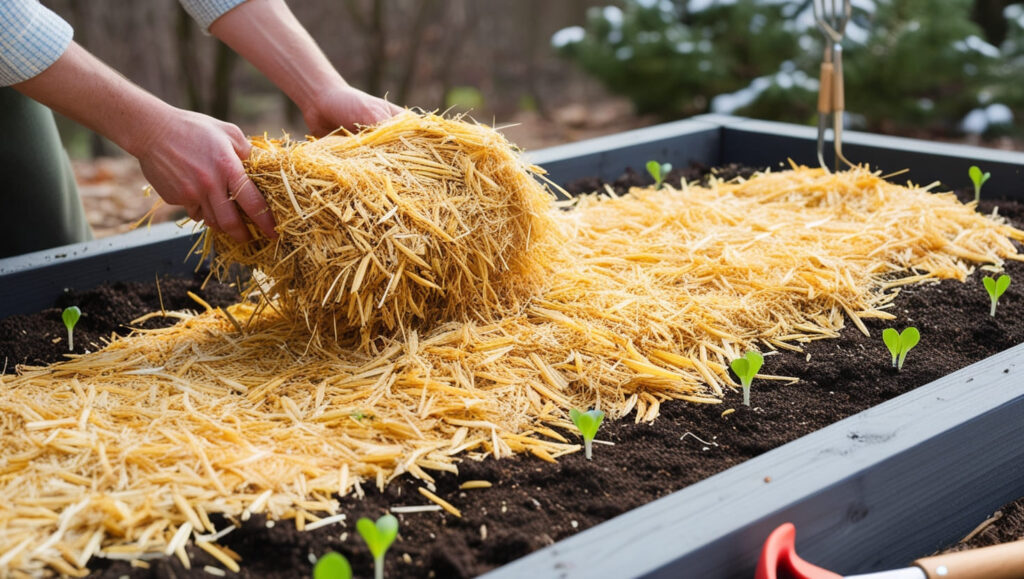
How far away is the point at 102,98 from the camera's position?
187 cm

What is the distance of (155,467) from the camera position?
4.73 ft

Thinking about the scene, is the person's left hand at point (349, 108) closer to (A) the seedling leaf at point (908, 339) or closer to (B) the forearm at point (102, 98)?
(B) the forearm at point (102, 98)

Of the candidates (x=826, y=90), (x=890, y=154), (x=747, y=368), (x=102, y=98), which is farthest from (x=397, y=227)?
(x=890, y=154)

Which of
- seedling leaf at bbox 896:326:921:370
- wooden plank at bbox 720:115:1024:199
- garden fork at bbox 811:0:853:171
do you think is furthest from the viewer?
wooden plank at bbox 720:115:1024:199

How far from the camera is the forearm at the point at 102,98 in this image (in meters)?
1.85

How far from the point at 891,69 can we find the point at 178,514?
5.22 meters

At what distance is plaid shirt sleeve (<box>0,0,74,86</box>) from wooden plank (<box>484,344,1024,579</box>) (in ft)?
4.59

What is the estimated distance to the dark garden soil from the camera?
130 centimetres

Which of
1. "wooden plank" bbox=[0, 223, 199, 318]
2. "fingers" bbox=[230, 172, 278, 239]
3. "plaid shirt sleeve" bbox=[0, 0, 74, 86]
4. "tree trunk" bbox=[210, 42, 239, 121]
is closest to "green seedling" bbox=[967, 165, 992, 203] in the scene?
"fingers" bbox=[230, 172, 278, 239]

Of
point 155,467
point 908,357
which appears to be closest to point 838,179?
point 908,357

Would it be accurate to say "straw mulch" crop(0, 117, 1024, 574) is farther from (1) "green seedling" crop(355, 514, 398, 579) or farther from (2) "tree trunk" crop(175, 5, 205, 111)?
(2) "tree trunk" crop(175, 5, 205, 111)

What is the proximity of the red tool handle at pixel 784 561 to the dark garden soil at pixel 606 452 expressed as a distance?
235 millimetres

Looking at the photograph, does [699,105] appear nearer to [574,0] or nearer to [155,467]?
[574,0]

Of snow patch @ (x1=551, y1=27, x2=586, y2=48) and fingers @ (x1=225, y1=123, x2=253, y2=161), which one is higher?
fingers @ (x1=225, y1=123, x2=253, y2=161)
